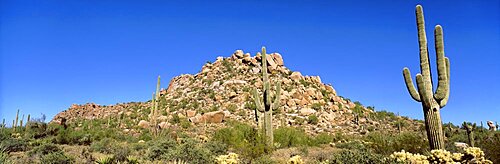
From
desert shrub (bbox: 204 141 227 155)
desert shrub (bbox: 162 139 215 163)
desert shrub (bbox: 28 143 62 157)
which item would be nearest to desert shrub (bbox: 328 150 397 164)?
desert shrub (bbox: 162 139 215 163)

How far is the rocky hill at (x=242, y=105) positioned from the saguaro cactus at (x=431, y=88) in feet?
53.8

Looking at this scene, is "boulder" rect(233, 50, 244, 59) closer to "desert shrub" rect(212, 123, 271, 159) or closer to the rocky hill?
the rocky hill

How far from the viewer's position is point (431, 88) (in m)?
10.4

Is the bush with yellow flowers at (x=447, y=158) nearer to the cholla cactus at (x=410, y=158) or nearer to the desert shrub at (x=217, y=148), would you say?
the cholla cactus at (x=410, y=158)

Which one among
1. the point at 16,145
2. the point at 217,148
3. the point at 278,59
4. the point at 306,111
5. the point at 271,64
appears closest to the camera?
the point at 217,148

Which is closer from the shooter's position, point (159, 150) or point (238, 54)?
point (159, 150)

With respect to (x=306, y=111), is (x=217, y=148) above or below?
below

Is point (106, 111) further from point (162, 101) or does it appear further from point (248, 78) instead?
point (248, 78)

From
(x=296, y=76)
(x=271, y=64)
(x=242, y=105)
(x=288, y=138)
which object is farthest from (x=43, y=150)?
(x=271, y=64)

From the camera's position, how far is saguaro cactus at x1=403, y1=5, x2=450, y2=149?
32.5 feet

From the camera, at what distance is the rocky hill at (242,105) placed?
31.7 metres

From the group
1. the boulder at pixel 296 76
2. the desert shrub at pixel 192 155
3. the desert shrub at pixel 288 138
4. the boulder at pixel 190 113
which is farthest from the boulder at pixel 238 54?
the desert shrub at pixel 192 155

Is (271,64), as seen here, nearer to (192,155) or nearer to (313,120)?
(313,120)

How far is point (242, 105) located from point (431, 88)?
2525 cm
